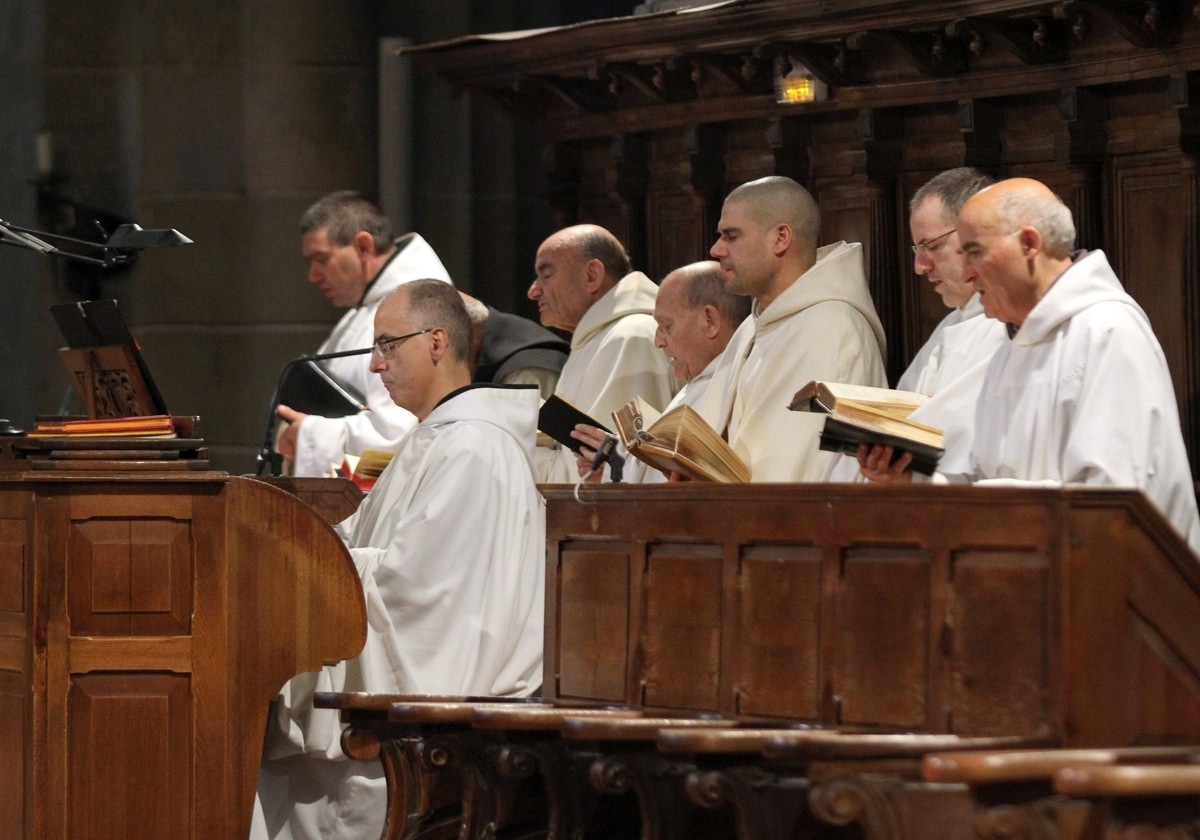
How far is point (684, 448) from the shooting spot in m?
5.49

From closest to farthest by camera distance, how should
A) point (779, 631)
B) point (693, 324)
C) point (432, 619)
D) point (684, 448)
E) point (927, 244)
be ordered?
point (779, 631)
point (684, 448)
point (927, 244)
point (432, 619)
point (693, 324)

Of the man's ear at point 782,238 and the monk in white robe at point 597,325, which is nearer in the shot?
the man's ear at point 782,238

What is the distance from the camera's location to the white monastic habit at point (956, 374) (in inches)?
211

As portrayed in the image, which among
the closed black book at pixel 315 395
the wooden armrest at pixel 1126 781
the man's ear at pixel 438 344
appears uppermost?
the man's ear at pixel 438 344

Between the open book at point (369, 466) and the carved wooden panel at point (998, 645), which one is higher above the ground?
the open book at point (369, 466)

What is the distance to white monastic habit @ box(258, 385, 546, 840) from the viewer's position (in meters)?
6.07

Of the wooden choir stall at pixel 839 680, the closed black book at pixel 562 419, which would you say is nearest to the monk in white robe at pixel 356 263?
the closed black book at pixel 562 419

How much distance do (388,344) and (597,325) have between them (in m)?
1.26

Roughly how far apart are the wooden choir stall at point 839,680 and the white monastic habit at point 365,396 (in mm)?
2768

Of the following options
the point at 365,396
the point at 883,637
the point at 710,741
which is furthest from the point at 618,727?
the point at 365,396

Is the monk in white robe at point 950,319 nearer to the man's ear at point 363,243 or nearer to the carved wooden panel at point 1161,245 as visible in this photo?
the carved wooden panel at point 1161,245

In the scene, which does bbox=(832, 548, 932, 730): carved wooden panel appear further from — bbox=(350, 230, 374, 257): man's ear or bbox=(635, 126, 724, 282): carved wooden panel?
bbox=(350, 230, 374, 257): man's ear

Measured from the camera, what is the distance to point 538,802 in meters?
5.19

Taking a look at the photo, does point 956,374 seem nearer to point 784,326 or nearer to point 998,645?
point 784,326
